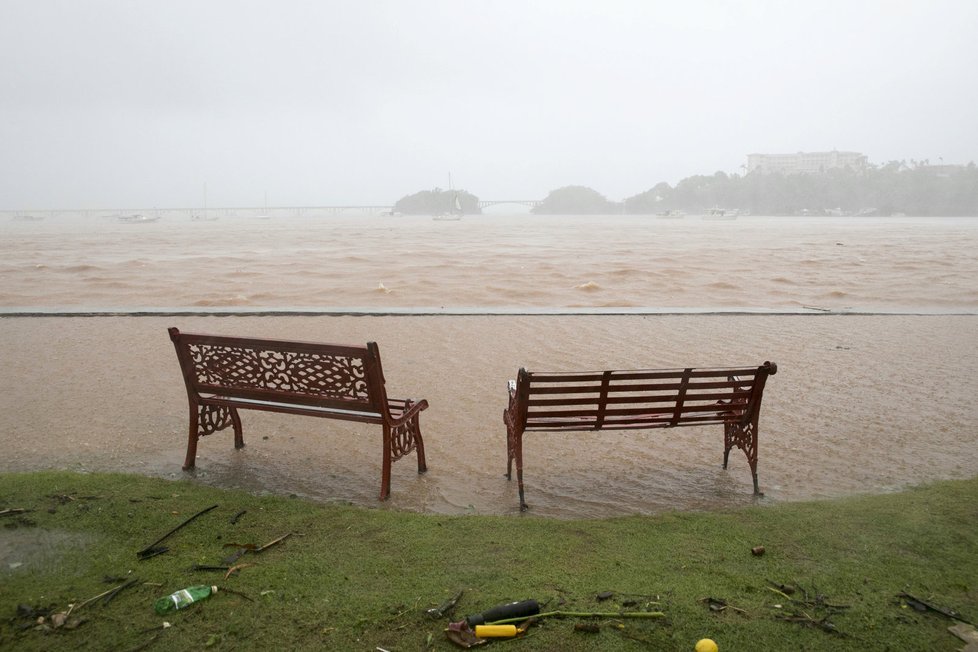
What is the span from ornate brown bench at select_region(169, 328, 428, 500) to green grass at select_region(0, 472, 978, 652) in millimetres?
628

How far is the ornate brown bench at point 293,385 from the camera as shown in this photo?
4.68 meters

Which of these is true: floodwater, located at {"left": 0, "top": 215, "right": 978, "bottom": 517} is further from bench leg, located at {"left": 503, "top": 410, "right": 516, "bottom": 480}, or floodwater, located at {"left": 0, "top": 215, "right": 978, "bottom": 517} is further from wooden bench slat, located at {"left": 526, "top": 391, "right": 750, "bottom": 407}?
wooden bench slat, located at {"left": 526, "top": 391, "right": 750, "bottom": 407}

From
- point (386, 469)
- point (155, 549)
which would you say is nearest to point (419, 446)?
point (386, 469)

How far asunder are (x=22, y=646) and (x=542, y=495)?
10.3 ft

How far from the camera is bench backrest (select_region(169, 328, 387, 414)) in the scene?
4.63m

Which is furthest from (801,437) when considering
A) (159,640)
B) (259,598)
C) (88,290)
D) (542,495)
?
(88,290)

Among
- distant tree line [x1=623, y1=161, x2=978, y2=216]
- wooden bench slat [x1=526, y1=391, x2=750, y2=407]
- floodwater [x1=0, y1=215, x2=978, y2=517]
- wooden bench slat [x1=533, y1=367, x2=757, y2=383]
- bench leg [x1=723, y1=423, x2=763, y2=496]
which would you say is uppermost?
distant tree line [x1=623, y1=161, x2=978, y2=216]

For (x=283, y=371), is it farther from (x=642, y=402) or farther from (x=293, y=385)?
(x=642, y=402)

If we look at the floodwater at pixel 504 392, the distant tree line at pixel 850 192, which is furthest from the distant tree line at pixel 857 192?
the floodwater at pixel 504 392

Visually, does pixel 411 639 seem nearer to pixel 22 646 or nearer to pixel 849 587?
pixel 22 646

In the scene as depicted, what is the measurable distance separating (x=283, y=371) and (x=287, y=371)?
0.26 ft

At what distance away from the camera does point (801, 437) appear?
616 centimetres

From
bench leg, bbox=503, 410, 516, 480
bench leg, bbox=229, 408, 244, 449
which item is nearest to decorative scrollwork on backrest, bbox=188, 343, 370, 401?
bench leg, bbox=229, 408, 244, 449

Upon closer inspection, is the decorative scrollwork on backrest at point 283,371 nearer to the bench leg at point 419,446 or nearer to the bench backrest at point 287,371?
the bench backrest at point 287,371
